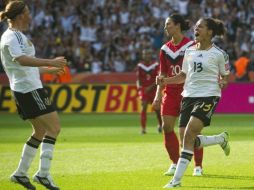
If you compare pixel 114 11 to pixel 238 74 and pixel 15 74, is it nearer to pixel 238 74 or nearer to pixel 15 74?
pixel 238 74

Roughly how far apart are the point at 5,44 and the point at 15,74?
1.44 feet

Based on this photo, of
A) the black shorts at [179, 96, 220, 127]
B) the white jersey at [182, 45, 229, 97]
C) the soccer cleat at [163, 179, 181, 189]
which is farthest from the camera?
the white jersey at [182, 45, 229, 97]

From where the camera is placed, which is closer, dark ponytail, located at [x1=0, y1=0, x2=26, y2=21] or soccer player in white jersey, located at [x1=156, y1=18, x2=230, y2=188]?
dark ponytail, located at [x1=0, y1=0, x2=26, y2=21]

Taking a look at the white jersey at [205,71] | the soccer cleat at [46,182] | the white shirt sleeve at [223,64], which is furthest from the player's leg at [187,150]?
the soccer cleat at [46,182]

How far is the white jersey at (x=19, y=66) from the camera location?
10641mm

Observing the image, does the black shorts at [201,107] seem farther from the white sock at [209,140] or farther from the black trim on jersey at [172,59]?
→ the black trim on jersey at [172,59]

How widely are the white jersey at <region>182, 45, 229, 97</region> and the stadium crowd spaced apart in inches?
869

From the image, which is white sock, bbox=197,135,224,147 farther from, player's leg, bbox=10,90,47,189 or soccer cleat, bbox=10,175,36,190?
soccer cleat, bbox=10,175,36,190

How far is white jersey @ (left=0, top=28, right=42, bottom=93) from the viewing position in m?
10.6

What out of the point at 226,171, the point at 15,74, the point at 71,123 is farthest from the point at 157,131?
the point at 15,74

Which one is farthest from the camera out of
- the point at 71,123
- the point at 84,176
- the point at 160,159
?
the point at 71,123

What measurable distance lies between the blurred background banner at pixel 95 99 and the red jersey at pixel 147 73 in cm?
668

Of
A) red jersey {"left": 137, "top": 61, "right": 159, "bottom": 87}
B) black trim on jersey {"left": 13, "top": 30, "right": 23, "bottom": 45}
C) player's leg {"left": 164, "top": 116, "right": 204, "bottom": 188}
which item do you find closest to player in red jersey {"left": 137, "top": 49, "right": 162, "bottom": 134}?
red jersey {"left": 137, "top": 61, "right": 159, "bottom": 87}

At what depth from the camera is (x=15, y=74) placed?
10844mm
